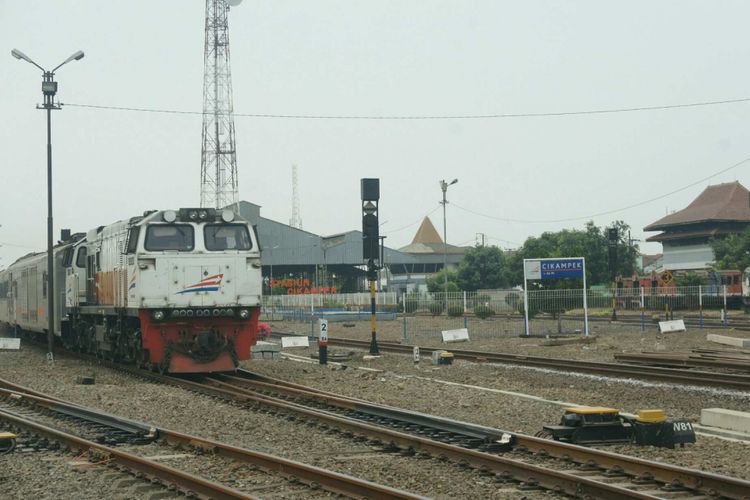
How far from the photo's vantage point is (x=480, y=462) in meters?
8.89

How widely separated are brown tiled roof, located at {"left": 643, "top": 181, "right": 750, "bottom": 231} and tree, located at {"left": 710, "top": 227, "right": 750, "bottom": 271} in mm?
5266

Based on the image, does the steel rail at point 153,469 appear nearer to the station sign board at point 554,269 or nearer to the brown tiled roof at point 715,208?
the station sign board at point 554,269

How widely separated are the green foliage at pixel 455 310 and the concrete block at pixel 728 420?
36.0 meters

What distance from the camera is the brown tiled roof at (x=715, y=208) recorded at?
252ft

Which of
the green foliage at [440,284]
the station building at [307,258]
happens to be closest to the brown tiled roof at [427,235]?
the station building at [307,258]

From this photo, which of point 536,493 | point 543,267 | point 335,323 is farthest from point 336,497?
point 335,323

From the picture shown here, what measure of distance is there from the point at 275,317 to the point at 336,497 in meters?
→ 49.4

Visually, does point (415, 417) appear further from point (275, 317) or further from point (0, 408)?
point (275, 317)

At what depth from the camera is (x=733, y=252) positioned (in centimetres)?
6650

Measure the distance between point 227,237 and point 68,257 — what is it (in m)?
9.00

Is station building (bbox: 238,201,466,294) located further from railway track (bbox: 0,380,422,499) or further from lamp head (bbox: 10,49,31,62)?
railway track (bbox: 0,380,422,499)

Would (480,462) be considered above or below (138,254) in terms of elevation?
below

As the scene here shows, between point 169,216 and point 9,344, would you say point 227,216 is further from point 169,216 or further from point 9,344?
point 9,344

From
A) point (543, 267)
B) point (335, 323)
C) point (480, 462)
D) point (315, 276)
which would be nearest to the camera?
point (480, 462)
